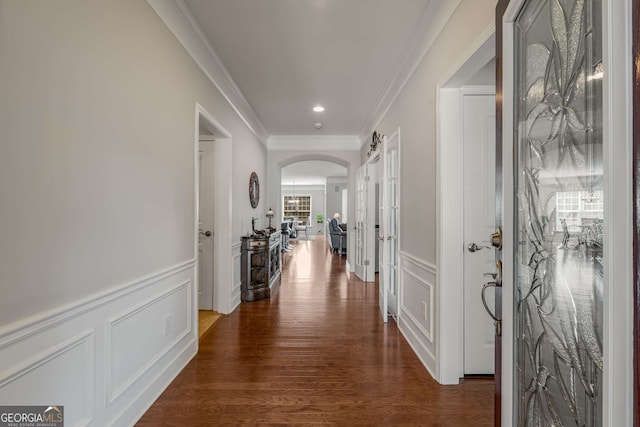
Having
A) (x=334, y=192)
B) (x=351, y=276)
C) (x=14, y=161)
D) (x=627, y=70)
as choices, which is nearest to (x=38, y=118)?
(x=14, y=161)

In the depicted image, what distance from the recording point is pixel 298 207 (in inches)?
623

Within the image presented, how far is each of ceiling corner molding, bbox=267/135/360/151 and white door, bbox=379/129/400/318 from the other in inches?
95.7

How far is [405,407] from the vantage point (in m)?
1.95

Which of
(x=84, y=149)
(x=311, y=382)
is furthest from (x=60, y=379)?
(x=311, y=382)

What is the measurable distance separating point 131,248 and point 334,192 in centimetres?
1222

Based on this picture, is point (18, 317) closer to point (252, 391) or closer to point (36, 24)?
point (36, 24)

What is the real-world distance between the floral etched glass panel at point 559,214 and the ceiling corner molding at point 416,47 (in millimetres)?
1287

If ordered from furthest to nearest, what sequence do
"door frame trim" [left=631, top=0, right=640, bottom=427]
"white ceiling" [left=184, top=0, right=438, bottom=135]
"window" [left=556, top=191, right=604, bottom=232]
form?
"white ceiling" [left=184, top=0, right=438, bottom=135] → "window" [left=556, top=191, right=604, bottom=232] → "door frame trim" [left=631, top=0, right=640, bottom=427]

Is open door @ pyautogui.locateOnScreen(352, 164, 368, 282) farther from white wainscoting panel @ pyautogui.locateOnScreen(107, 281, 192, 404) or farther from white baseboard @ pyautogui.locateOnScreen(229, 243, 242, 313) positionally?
white wainscoting panel @ pyautogui.locateOnScreen(107, 281, 192, 404)

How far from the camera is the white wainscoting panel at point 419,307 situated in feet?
7.71

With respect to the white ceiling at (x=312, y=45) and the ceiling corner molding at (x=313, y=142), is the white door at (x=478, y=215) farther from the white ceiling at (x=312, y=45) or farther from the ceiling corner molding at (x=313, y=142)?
the ceiling corner molding at (x=313, y=142)

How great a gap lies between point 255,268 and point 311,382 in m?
2.30

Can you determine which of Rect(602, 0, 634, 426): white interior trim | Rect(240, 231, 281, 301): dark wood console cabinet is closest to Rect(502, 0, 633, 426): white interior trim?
Rect(602, 0, 634, 426): white interior trim

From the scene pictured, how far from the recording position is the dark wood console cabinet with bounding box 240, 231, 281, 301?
13.7 ft
